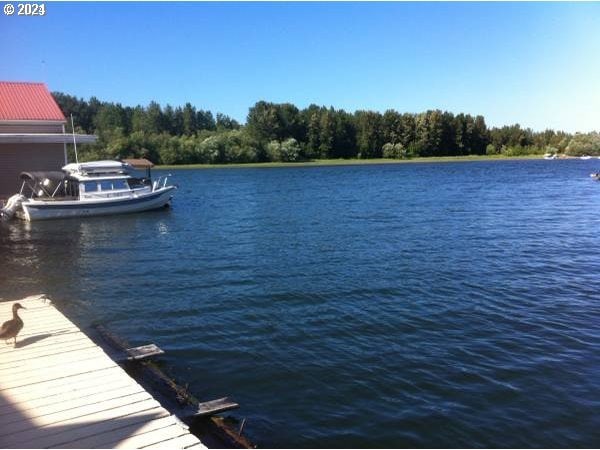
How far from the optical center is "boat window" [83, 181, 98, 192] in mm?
35938

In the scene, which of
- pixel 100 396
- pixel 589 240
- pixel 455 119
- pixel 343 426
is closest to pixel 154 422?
pixel 100 396

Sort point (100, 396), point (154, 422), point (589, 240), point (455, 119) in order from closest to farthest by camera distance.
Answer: point (154, 422) → point (100, 396) → point (589, 240) → point (455, 119)

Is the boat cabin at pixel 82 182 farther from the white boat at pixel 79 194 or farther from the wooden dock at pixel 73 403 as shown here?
the wooden dock at pixel 73 403

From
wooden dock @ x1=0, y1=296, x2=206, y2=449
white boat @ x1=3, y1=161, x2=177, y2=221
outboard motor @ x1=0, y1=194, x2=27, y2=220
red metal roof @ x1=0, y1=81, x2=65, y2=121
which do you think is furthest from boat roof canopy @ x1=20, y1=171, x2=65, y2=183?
wooden dock @ x1=0, y1=296, x2=206, y2=449

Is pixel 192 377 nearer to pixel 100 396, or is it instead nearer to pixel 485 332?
pixel 100 396

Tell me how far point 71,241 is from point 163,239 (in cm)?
469

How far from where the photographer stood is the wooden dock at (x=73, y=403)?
255 inches

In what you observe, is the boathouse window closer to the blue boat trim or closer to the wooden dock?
the blue boat trim

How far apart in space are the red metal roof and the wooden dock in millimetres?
30404

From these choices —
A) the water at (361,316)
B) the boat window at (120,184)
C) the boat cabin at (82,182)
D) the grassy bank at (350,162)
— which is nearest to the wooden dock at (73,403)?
the water at (361,316)

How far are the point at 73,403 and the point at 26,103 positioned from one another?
3514 cm

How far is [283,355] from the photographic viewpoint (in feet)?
38.5

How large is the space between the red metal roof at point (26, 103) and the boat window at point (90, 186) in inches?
195

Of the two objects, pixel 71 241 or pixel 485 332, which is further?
pixel 71 241
